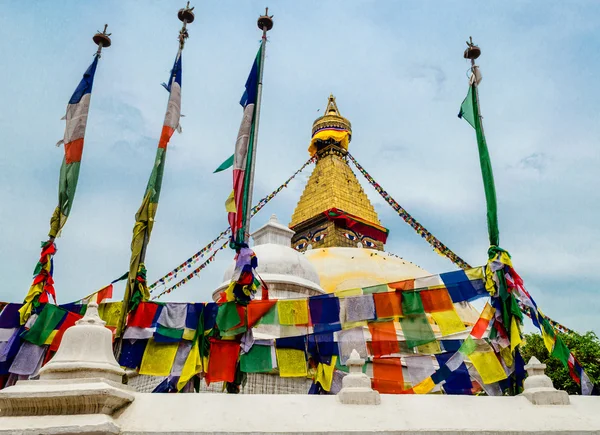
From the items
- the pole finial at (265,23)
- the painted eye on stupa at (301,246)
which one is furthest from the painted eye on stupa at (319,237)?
the pole finial at (265,23)

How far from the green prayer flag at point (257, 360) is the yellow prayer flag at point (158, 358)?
1.12 meters

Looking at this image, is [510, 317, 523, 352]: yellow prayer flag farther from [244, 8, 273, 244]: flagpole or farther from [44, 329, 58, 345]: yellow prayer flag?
[44, 329, 58, 345]: yellow prayer flag

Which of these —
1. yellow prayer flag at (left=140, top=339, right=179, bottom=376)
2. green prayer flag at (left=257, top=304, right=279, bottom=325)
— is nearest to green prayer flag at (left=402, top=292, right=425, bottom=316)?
green prayer flag at (left=257, top=304, right=279, bottom=325)

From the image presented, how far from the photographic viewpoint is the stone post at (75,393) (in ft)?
13.8

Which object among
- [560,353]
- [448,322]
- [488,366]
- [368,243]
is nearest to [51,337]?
[448,322]

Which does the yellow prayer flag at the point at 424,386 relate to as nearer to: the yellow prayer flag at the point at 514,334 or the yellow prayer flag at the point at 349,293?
the yellow prayer flag at the point at 514,334

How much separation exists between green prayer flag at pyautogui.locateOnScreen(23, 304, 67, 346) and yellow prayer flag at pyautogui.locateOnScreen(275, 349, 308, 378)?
3416 mm

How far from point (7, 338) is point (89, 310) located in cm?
305

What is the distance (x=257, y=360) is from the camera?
6.58 meters

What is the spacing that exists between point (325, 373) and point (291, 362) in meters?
0.54

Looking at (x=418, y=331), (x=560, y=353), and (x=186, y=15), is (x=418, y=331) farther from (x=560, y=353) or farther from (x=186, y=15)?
(x=186, y=15)

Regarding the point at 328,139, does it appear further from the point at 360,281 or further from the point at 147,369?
the point at 147,369

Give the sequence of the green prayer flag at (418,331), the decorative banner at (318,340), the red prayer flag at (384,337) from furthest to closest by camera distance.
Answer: the red prayer flag at (384,337)
the green prayer flag at (418,331)
the decorative banner at (318,340)

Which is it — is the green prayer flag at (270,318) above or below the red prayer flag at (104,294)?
below
